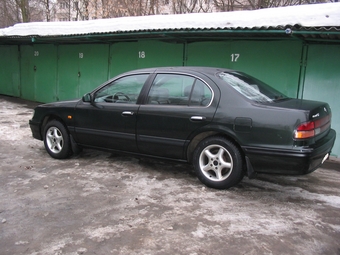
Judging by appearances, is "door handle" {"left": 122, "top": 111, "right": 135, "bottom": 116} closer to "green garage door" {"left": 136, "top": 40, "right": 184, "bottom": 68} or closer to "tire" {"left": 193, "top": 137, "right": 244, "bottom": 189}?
"tire" {"left": 193, "top": 137, "right": 244, "bottom": 189}

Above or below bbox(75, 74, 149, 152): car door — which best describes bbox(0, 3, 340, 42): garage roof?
above

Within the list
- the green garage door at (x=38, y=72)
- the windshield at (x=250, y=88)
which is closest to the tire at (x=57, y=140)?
the windshield at (x=250, y=88)

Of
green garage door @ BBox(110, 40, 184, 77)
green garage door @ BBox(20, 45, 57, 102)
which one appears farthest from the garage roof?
green garage door @ BBox(20, 45, 57, 102)

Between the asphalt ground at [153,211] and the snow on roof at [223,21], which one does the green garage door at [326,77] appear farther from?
the asphalt ground at [153,211]

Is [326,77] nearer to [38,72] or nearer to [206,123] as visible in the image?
[206,123]

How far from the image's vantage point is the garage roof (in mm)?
5379

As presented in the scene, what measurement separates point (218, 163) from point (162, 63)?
5044mm

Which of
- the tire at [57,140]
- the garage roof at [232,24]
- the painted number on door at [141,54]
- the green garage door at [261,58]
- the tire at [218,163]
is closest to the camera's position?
the tire at [218,163]

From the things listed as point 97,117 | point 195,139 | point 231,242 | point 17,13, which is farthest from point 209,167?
point 17,13

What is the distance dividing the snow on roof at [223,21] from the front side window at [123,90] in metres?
2.52

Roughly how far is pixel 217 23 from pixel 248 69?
128cm

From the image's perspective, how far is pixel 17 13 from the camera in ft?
88.3

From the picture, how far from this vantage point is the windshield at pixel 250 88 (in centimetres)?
389

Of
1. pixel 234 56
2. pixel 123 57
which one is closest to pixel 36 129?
pixel 123 57
